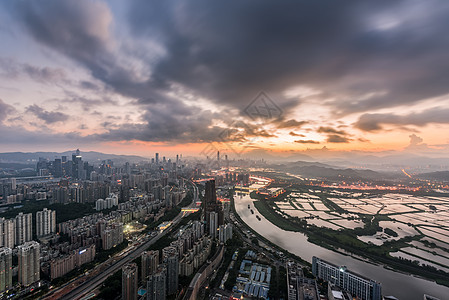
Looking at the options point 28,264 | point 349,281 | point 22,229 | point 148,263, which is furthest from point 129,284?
point 22,229

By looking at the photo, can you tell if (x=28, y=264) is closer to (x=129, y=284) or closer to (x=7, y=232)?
(x=7, y=232)

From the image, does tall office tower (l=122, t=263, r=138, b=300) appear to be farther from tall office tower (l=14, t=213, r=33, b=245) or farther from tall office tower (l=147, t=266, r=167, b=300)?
tall office tower (l=14, t=213, r=33, b=245)

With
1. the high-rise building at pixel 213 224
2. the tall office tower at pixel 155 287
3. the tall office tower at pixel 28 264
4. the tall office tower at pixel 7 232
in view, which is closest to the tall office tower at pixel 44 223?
the tall office tower at pixel 7 232

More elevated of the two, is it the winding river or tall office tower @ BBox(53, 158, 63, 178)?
tall office tower @ BBox(53, 158, 63, 178)

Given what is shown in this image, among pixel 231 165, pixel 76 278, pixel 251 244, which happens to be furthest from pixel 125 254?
pixel 231 165

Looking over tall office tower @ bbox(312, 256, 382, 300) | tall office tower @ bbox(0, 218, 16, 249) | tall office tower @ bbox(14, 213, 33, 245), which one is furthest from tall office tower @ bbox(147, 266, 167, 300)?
tall office tower @ bbox(14, 213, 33, 245)

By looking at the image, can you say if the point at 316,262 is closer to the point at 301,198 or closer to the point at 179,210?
the point at 179,210

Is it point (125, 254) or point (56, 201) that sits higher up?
point (56, 201)
